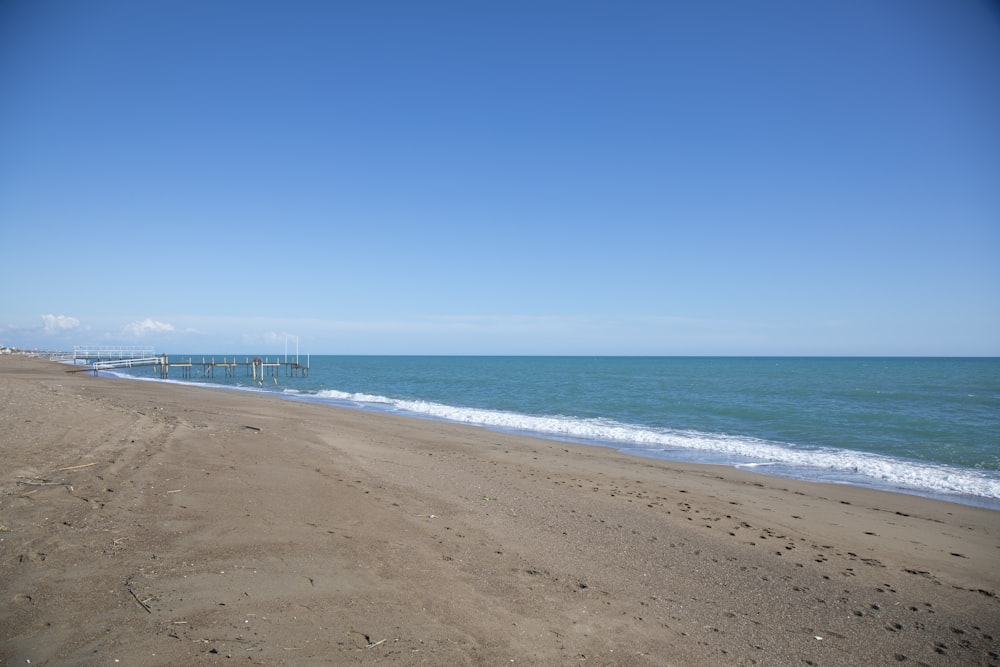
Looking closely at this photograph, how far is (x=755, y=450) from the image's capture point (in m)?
16.2

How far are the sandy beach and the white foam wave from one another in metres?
2.85

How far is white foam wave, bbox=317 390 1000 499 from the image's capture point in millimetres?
12336

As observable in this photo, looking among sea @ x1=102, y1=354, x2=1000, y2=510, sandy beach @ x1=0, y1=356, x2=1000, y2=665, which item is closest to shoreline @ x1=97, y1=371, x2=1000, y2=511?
sea @ x1=102, y1=354, x2=1000, y2=510

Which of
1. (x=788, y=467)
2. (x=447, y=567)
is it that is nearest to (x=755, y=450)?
(x=788, y=467)

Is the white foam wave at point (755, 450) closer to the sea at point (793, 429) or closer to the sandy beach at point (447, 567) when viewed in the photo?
the sea at point (793, 429)

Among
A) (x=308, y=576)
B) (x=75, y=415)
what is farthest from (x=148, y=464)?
(x=75, y=415)

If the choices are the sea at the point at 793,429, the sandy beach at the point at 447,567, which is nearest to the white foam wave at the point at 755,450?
the sea at the point at 793,429

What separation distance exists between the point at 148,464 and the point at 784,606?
889 cm

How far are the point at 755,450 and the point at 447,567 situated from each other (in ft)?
45.1

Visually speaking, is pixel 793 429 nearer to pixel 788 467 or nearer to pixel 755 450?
pixel 755 450

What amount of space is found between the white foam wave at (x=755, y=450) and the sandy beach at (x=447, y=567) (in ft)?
9.36

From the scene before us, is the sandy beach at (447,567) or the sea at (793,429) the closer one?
the sandy beach at (447,567)

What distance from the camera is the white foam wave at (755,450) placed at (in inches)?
486

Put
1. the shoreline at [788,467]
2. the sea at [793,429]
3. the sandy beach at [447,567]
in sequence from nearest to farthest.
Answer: the sandy beach at [447,567], the shoreline at [788,467], the sea at [793,429]
